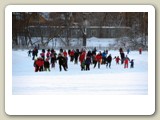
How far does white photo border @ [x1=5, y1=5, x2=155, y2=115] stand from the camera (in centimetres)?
1945

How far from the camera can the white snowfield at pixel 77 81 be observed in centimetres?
1950

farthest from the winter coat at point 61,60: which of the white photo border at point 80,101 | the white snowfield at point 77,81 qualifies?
the white photo border at point 80,101

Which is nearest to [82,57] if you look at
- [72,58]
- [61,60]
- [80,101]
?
[72,58]

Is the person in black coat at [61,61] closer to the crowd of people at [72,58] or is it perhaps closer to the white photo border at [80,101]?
the crowd of people at [72,58]

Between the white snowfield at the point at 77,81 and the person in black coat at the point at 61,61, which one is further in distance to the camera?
the person in black coat at the point at 61,61

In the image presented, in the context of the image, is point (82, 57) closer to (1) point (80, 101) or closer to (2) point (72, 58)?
(2) point (72, 58)

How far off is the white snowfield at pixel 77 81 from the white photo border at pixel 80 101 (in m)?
0.06

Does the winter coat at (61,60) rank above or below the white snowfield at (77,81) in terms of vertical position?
above

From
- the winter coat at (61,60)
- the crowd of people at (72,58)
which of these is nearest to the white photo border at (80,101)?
the crowd of people at (72,58)

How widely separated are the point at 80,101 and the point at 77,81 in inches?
12.1

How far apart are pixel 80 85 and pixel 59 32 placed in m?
0.82

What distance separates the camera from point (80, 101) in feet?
63.9

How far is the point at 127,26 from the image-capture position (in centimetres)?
1962
